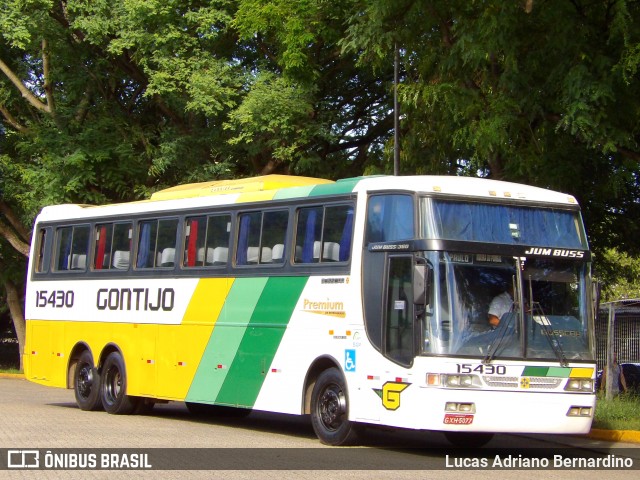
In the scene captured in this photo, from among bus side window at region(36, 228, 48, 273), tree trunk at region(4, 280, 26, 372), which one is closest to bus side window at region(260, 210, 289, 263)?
bus side window at region(36, 228, 48, 273)

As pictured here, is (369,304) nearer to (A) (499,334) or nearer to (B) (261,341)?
(A) (499,334)

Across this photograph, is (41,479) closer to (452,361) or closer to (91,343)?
(452,361)

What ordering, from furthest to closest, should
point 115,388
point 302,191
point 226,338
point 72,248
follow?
1. point 72,248
2. point 115,388
3. point 226,338
4. point 302,191

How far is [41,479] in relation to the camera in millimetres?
11203

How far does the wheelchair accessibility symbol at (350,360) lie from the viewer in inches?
574

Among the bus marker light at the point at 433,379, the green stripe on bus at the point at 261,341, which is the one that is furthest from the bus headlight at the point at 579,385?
the green stripe on bus at the point at 261,341

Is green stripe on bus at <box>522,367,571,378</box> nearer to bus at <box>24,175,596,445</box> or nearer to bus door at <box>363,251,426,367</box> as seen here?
bus at <box>24,175,596,445</box>

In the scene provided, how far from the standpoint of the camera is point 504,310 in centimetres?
1370

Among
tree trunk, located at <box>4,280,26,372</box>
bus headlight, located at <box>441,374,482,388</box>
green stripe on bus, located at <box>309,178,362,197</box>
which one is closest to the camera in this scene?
bus headlight, located at <box>441,374,482,388</box>

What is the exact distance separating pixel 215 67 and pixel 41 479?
17.4 metres

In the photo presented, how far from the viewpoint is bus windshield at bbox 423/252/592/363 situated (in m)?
13.5

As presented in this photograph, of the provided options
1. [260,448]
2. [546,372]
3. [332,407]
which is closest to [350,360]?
[332,407]

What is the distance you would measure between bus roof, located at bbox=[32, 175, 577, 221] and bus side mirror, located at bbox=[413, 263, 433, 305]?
110 cm

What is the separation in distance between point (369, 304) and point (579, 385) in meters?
2.70
